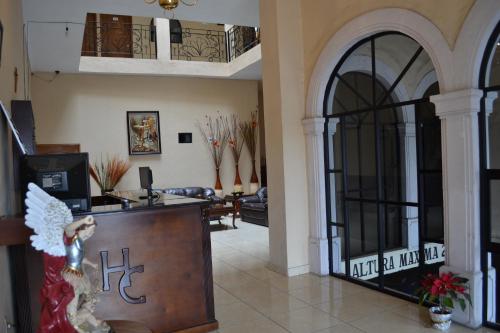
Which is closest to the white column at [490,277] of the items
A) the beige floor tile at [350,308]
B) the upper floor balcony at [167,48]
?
the beige floor tile at [350,308]

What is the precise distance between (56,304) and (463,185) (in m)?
2.99

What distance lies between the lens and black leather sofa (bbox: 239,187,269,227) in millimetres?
8562

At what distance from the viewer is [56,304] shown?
1.88 meters

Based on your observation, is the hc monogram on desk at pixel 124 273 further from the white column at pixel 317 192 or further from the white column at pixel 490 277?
the white column at pixel 490 277

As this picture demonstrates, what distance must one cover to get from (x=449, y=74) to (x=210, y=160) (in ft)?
25.0

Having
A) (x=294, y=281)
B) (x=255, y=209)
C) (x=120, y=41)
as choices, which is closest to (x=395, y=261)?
(x=294, y=281)

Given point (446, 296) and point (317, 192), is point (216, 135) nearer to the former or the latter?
point (317, 192)

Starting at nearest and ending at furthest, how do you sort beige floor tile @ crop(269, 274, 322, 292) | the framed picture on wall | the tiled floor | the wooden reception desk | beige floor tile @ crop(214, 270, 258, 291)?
the wooden reception desk
the tiled floor
beige floor tile @ crop(269, 274, 322, 292)
beige floor tile @ crop(214, 270, 258, 291)
the framed picture on wall

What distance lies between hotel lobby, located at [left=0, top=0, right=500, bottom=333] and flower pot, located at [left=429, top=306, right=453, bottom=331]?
0.04ft

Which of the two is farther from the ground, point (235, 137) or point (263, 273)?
point (235, 137)

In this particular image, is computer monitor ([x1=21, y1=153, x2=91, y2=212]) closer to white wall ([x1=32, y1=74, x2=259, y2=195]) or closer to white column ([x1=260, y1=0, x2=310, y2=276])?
white column ([x1=260, y1=0, x2=310, y2=276])

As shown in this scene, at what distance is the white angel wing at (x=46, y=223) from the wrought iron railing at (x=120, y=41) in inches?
348

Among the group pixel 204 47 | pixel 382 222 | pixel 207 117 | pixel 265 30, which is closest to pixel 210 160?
pixel 207 117

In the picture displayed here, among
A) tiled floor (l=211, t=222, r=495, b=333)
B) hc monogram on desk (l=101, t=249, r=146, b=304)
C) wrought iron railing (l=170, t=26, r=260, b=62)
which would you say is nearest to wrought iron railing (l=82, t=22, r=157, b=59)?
wrought iron railing (l=170, t=26, r=260, b=62)
